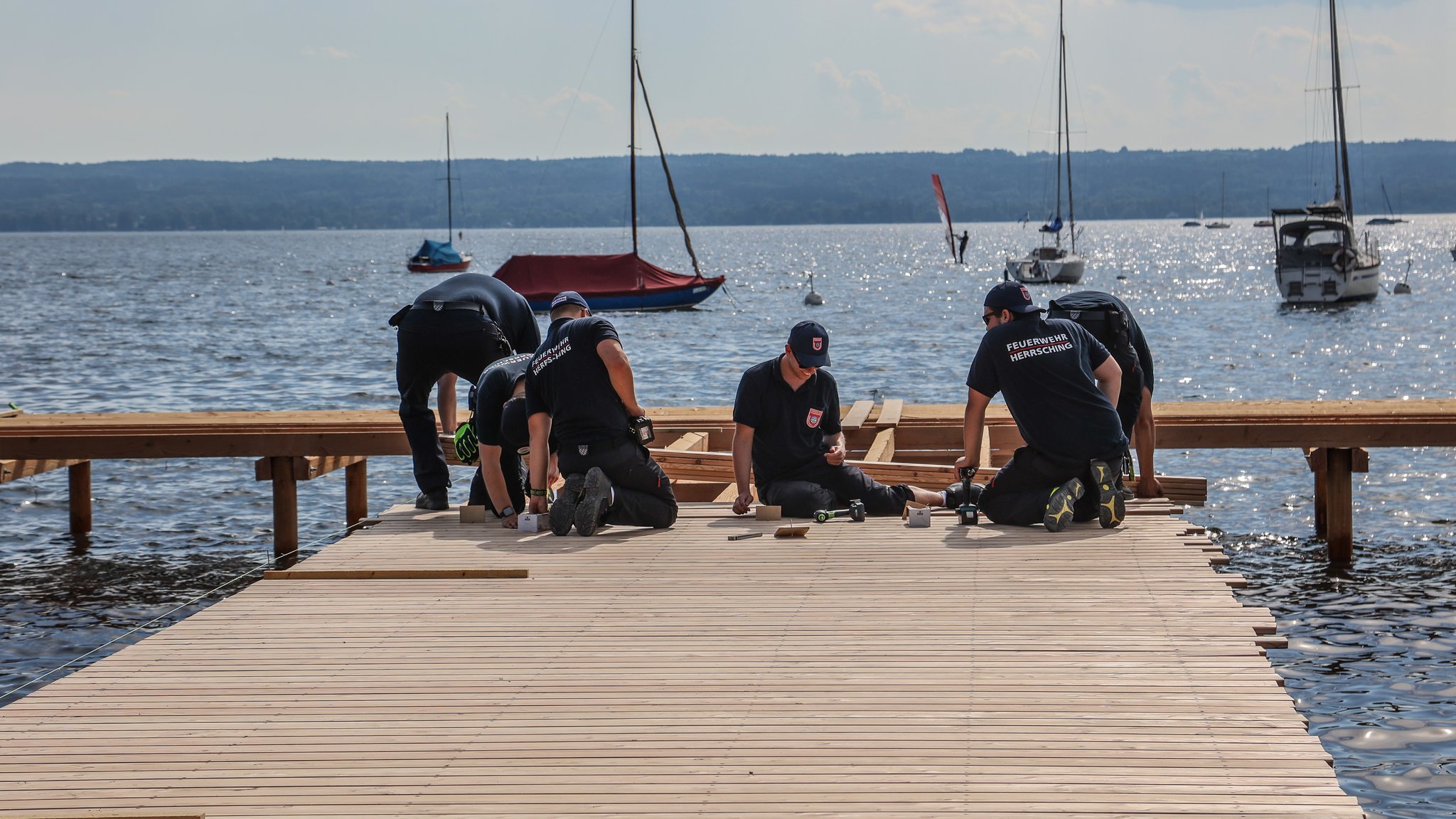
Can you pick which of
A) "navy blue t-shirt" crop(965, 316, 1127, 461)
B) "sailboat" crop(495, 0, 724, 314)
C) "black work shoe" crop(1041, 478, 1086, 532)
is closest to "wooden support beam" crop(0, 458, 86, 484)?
"navy blue t-shirt" crop(965, 316, 1127, 461)

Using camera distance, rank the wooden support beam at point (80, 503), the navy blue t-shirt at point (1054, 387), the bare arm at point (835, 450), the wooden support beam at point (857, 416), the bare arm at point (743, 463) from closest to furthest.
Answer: the navy blue t-shirt at point (1054, 387), the bare arm at point (743, 463), the bare arm at point (835, 450), the wooden support beam at point (857, 416), the wooden support beam at point (80, 503)

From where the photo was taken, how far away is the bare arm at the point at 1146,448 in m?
9.01

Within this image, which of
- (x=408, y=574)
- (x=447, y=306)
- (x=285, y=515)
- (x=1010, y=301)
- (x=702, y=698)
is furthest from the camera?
(x=285, y=515)

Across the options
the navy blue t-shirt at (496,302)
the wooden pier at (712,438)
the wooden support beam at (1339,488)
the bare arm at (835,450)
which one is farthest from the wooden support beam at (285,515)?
the wooden support beam at (1339,488)

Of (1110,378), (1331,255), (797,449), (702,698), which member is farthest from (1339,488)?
(1331,255)

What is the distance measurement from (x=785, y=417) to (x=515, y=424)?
167 cm

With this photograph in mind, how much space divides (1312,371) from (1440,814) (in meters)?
29.8

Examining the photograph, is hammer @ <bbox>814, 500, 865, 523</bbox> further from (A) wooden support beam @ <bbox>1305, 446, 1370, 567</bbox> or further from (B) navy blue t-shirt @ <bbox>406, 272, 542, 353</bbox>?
(A) wooden support beam @ <bbox>1305, 446, 1370, 567</bbox>

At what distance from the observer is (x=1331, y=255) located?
177 ft

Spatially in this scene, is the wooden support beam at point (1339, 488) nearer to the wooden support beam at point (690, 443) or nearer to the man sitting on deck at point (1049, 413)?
the man sitting on deck at point (1049, 413)

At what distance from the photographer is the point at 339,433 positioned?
11.9 metres

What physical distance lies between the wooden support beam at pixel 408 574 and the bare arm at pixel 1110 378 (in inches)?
139

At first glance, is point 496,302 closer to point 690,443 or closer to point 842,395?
point 690,443

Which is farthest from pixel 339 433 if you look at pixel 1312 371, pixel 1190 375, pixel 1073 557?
pixel 1312 371
